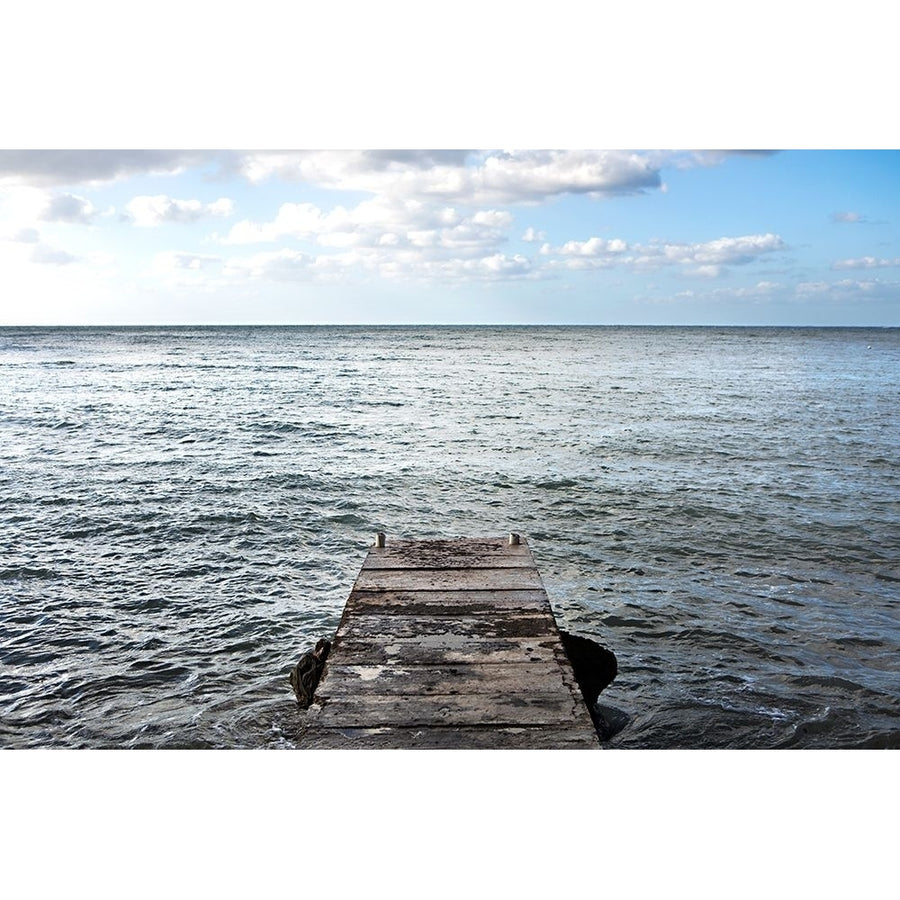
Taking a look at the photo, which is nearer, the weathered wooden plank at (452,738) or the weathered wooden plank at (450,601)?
the weathered wooden plank at (452,738)

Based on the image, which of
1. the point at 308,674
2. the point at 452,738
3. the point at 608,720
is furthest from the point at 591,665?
the point at 452,738

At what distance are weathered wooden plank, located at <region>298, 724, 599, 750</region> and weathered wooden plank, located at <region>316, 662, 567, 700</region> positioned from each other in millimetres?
437

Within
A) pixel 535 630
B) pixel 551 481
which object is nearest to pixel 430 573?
pixel 535 630

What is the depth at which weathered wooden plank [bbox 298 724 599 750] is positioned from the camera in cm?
452

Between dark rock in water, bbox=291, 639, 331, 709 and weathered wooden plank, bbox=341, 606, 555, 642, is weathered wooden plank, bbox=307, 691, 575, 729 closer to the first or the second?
weathered wooden plank, bbox=341, 606, 555, 642

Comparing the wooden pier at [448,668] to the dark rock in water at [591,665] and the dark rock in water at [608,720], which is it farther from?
the dark rock in water at [608,720]

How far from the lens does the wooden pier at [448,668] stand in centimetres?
464

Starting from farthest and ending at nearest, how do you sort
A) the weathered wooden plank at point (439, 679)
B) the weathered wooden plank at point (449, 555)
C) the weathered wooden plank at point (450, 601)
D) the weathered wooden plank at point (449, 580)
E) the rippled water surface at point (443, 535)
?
the weathered wooden plank at point (449, 555)
the rippled water surface at point (443, 535)
the weathered wooden plank at point (449, 580)
the weathered wooden plank at point (450, 601)
the weathered wooden plank at point (439, 679)

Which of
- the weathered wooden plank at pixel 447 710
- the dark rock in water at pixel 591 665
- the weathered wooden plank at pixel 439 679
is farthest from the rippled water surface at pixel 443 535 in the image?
the weathered wooden plank at pixel 447 710

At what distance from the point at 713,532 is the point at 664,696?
5.74 metres

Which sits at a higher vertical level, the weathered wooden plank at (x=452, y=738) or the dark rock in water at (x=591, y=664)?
the weathered wooden plank at (x=452, y=738)
